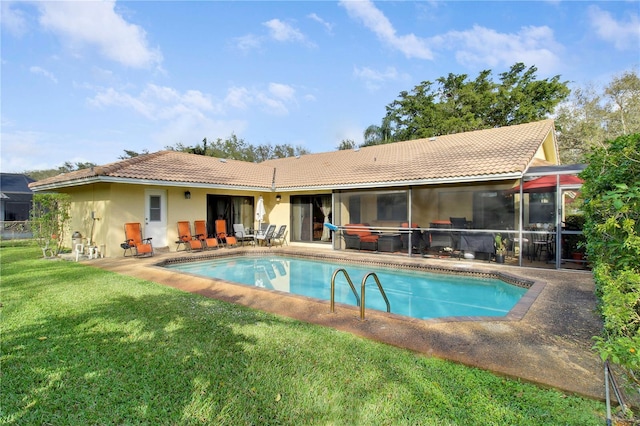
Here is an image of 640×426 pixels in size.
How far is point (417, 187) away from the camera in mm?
12906

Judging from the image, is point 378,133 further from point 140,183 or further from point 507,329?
point 507,329

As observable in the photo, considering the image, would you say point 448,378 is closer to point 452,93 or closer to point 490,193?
point 490,193

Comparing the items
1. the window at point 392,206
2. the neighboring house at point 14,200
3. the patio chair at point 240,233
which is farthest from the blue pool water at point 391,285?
the neighboring house at point 14,200

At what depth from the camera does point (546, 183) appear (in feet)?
33.4

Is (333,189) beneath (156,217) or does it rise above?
above

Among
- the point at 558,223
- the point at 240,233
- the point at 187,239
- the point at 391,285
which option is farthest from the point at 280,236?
the point at 558,223

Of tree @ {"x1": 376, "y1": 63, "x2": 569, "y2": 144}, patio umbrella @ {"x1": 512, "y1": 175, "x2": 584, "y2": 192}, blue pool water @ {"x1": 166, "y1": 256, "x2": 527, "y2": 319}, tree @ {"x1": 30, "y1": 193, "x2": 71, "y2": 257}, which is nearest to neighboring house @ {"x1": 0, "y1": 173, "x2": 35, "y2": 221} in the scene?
tree @ {"x1": 30, "y1": 193, "x2": 71, "y2": 257}

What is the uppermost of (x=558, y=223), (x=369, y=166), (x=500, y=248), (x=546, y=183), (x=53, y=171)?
(x=53, y=171)

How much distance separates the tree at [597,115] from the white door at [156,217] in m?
27.5

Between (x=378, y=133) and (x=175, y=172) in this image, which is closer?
(x=175, y=172)

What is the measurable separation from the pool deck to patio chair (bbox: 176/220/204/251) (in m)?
5.70

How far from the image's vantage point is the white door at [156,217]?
13.2 metres

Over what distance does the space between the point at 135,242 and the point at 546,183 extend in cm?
1441

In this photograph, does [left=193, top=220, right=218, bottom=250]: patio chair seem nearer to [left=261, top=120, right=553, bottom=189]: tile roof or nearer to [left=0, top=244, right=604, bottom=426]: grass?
[left=261, top=120, right=553, bottom=189]: tile roof
